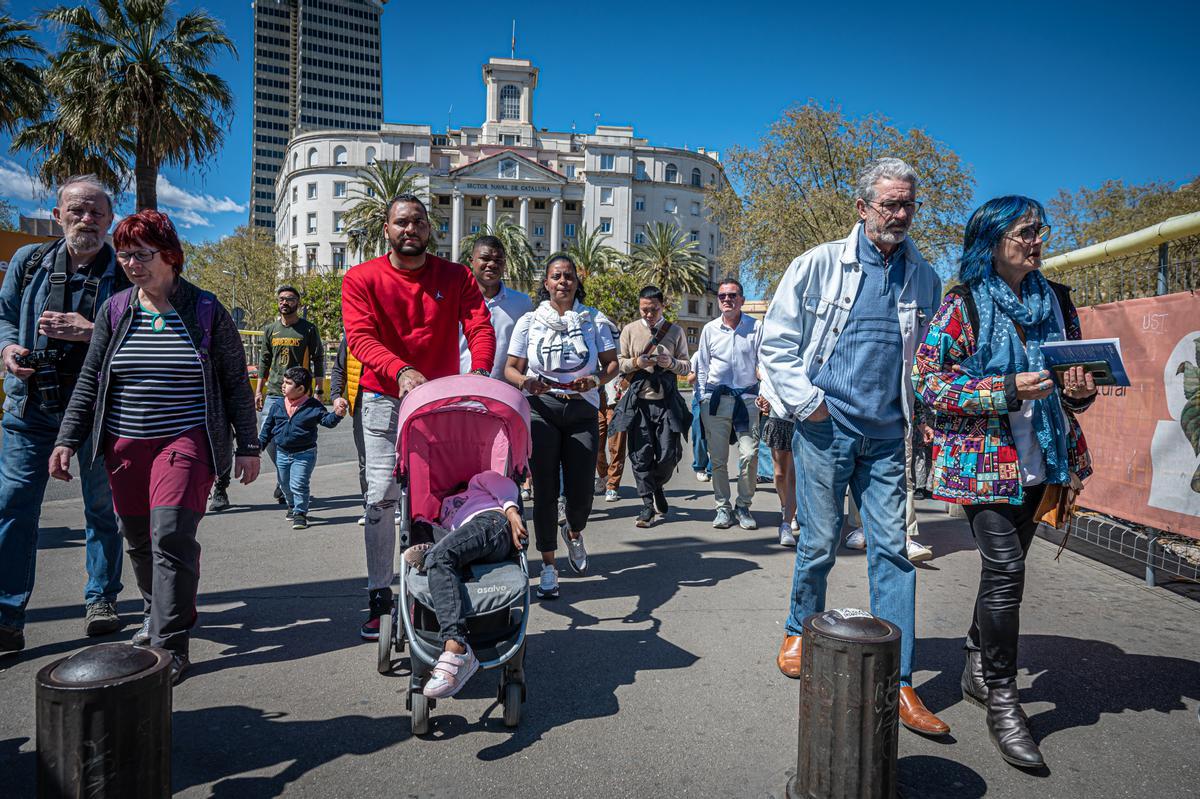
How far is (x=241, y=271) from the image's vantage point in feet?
185

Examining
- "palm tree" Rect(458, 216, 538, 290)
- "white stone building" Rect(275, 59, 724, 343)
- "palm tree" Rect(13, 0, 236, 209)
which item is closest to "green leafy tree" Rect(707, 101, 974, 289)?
"palm tree" Rect(13, 0, 236, 209)

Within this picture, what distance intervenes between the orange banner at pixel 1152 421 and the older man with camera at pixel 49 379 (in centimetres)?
662

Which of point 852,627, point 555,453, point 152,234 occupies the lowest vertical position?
point 852,627

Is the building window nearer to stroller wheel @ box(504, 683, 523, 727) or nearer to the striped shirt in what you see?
the striped shirt

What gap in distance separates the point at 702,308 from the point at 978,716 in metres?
97.3

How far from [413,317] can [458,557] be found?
5.37ft

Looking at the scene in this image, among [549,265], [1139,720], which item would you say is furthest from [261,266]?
[1139,720]

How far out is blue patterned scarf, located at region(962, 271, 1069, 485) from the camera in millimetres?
3262

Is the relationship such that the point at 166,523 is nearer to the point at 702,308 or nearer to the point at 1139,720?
the point at 1139,720

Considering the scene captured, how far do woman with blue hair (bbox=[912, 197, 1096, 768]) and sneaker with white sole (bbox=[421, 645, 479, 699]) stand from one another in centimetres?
213

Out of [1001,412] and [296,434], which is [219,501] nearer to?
[296,434]

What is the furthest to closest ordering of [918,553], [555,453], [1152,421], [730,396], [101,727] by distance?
[730,396] → [918,553] → [1152,421] → [555,453] → [101,727]

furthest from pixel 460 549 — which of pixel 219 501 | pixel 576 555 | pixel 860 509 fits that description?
pixel 219 501

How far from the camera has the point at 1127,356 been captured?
5.97 metres
